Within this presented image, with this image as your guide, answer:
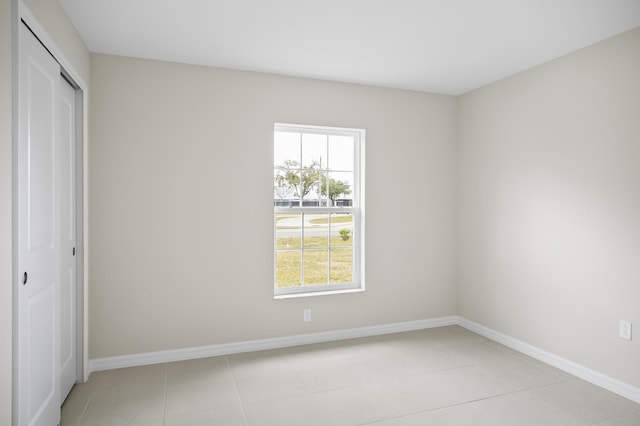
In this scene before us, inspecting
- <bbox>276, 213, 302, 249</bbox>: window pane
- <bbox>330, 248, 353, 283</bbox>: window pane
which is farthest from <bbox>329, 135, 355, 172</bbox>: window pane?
<bbox>330, 248, 353, 283</bbox>: window pane

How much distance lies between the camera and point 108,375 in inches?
124

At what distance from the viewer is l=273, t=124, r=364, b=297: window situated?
3926 millimetres

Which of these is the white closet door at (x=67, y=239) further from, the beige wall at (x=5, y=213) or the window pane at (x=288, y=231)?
the window pane at (x=288, y=231)

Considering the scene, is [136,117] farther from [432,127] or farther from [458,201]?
[458,201]

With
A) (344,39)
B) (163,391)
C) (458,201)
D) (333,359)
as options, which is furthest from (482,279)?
(163,391)

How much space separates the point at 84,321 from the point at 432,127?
3.85 metres

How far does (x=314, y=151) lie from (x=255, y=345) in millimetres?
1995

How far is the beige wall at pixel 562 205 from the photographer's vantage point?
9.42ft

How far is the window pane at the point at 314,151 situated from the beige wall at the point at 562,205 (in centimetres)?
166

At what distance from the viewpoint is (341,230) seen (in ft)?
13.7

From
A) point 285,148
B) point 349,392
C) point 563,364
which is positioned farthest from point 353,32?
point 563,364

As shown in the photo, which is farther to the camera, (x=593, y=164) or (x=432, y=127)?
(x=432, y=127)

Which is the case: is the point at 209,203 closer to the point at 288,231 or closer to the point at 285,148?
the point at 288,231

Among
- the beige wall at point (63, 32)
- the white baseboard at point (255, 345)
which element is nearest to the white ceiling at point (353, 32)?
the beige wall at point (63, 32)
